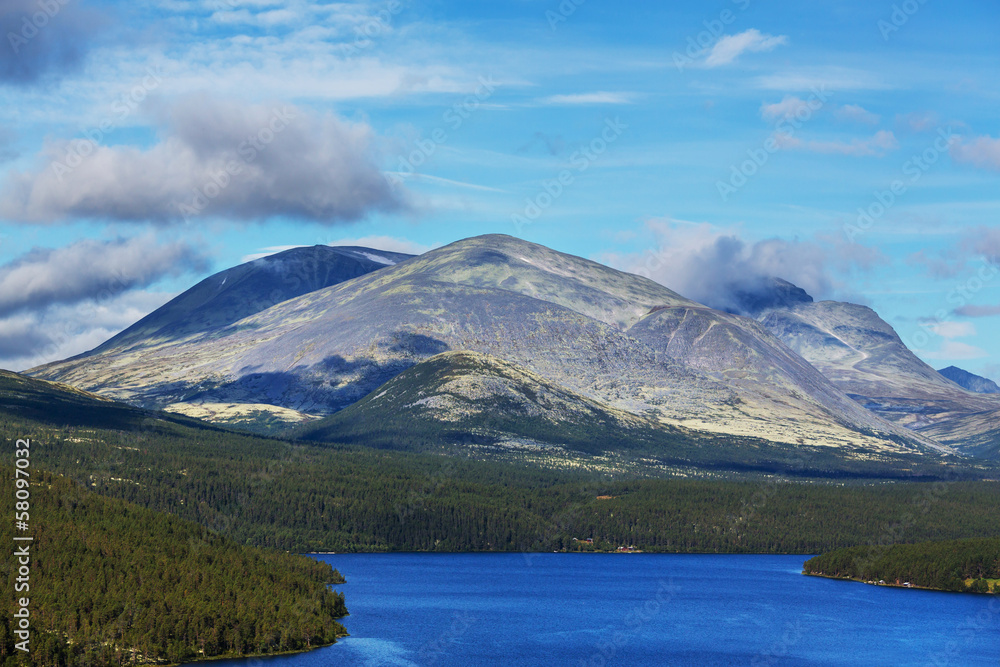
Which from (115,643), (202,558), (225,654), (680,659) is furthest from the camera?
(202,558)

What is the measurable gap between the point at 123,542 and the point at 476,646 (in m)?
56.6

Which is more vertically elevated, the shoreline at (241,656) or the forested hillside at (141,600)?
the forested hillside at (141,600)

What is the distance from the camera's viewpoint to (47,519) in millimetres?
189125

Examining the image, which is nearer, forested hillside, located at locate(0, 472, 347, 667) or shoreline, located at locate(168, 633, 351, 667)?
forested hillside, located at locate(0, 472, 347, 667)

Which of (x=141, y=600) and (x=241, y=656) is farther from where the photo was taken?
(x=241, y=656)

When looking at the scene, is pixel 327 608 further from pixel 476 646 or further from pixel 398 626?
pixel 476 646

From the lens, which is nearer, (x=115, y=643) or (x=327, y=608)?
(x=115, y=643)

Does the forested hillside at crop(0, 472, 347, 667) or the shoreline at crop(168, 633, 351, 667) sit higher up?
the forested hillside at crop(0, 472, 347, 667)

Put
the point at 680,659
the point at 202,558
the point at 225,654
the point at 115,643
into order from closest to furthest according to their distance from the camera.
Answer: the point at 115,643 < the point at 225,654 < the point at 680,659 < the point at 202,558

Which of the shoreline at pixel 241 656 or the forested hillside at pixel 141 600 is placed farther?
the shoreline at pixel 241 656

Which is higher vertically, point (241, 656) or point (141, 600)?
point (141, 600)

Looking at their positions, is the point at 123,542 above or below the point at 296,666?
above

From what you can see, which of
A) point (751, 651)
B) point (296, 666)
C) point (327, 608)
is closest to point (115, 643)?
point (296, 666)

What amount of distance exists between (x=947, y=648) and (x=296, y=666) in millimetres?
106453
